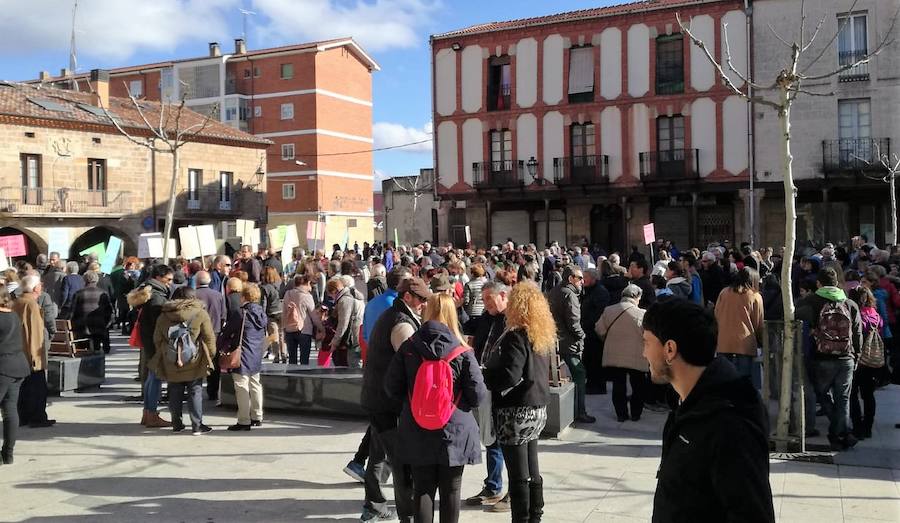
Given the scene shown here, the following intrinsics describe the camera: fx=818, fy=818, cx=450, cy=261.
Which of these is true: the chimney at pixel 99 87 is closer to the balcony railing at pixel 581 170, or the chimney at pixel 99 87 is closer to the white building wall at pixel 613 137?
the balcony railing at pixel 581 170

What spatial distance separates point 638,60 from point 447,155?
29.1 ft

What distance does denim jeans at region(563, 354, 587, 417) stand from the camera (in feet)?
29.5

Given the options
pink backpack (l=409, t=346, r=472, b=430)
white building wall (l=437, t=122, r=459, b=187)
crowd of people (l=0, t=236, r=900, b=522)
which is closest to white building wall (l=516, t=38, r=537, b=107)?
white building wall (l=437, t=122, r=459, b=187)

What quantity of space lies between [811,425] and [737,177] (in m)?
24.2

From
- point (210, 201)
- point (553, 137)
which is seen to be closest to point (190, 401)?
point (553, 137)

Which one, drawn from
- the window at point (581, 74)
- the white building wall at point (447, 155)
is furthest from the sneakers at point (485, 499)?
the white building wall at point (447, 155)

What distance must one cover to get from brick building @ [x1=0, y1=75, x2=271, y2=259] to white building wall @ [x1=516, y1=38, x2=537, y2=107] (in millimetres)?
13595

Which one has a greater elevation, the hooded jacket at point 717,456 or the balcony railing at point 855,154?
the balcony railing at point 855,154

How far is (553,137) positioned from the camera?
33.5 m

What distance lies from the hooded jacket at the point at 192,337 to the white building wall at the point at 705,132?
2611 centimetres

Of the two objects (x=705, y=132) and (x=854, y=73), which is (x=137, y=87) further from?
(x=854, y=73)

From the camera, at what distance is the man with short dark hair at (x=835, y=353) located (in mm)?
7512

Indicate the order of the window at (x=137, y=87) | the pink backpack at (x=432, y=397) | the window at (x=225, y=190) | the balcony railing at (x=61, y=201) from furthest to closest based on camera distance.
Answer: the window at (x=137, y=87), the window at (x=225, y=190), the balcony railing at (x=61, y=201), the pink backpack at (x=432, y=397)

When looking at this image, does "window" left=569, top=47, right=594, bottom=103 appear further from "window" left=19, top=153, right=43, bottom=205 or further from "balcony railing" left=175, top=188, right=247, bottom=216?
"window" left=19, top=153, right=43, bottom=205
